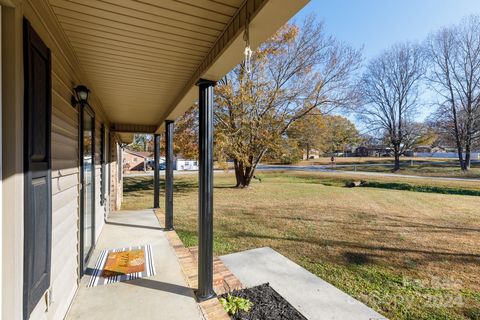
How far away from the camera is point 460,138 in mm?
18031

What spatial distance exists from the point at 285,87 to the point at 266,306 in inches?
394

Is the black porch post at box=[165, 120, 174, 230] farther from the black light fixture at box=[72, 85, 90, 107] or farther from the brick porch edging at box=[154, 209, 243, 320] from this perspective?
the black light fixture at box=[72, 85, 90, 107]

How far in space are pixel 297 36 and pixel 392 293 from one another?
34.0 feet

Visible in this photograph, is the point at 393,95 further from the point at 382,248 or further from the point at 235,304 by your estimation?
the point at 235,304

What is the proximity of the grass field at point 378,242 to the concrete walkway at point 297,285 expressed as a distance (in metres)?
0.31

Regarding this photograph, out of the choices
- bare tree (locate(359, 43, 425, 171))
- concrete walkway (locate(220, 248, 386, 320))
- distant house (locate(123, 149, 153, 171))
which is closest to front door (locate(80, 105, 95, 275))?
concrete walkway (locate(220, 248, 386, 320))

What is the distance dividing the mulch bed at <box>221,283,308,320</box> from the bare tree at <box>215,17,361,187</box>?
793 centimetres

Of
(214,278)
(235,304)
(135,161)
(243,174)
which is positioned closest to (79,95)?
(214,278)

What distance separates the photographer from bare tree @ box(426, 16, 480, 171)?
656 inches

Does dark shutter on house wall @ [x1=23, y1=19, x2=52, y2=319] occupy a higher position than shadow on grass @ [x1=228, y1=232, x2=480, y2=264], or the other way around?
dark shutter on house wall @ [x1=23, y1=19, x2=52, y2=319]

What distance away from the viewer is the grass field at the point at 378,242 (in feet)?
9.62

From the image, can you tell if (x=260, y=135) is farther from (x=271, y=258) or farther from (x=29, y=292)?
(x=29, y=292)

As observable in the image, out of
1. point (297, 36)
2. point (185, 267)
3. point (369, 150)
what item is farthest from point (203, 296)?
point (369, 150)

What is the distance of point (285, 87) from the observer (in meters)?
11.1
